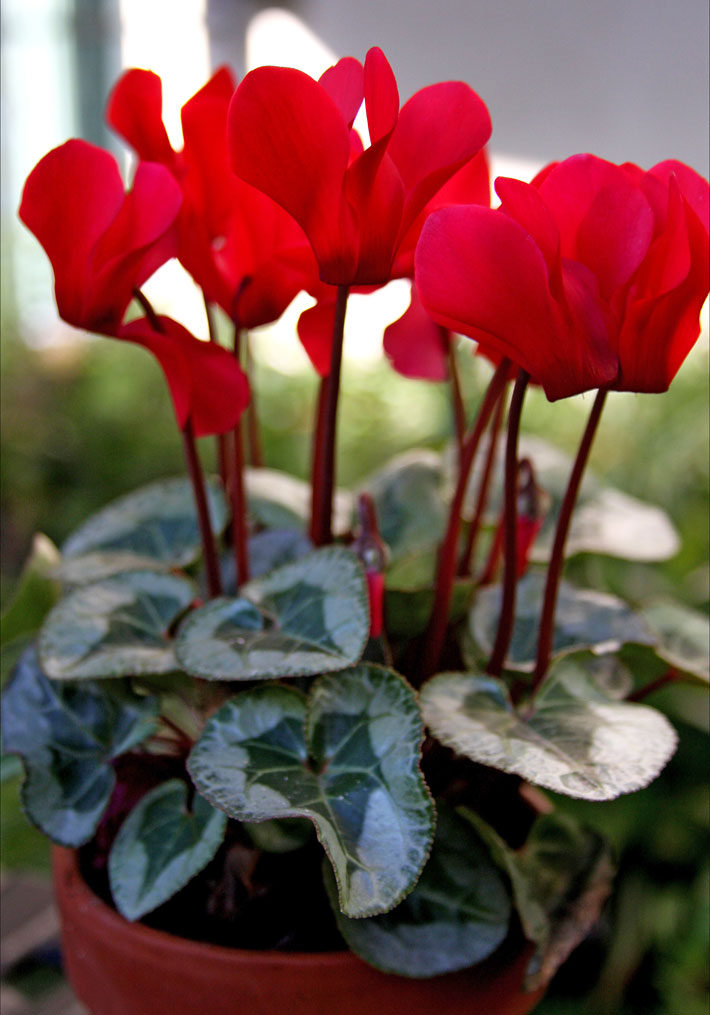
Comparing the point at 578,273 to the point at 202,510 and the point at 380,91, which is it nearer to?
the point at 380,91

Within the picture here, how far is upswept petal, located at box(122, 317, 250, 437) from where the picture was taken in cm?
42

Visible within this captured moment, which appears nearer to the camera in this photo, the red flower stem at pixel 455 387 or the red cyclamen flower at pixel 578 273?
the red cyclamen flower at pixel 578 273

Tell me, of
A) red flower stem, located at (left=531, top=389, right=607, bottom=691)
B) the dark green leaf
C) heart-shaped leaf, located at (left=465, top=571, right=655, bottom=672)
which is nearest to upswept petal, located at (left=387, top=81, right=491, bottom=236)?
red flower stem, located at (left=531, top=389, right=607, bottom=691)

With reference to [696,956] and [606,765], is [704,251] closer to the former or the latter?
[606,765]

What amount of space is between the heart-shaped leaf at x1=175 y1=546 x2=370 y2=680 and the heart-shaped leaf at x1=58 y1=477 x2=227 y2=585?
0.36ft

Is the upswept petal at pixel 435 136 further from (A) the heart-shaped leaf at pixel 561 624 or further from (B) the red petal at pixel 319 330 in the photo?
(A) the heart-shaped leaf at pixel 561 624

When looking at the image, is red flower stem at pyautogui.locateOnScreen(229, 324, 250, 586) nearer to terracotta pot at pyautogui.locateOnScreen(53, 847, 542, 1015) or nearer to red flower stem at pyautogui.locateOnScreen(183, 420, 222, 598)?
red flower stem at pyautogui.locateOnScreen(183, 420, 222, 598)

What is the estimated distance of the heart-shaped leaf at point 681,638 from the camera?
1.54 ft

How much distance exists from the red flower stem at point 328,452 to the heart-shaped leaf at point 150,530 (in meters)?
0.08

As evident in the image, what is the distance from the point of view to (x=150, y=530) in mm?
582

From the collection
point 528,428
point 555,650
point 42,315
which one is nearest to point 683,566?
point 528,428

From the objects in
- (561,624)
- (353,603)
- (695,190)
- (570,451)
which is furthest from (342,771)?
(570,451)

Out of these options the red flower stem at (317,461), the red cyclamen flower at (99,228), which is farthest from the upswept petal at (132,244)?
the red flower stem at (317,461)

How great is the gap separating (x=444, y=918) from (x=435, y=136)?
33 cm
